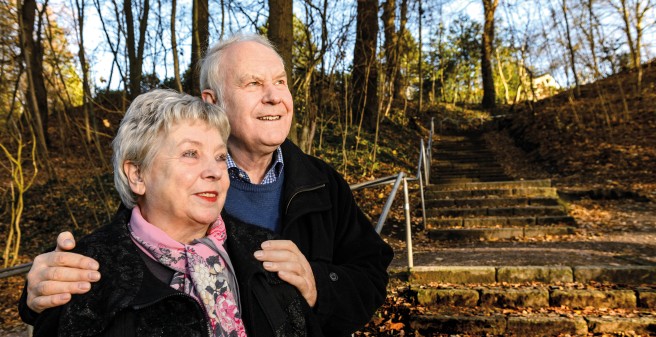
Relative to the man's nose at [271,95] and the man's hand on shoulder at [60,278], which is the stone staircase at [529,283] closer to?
the man's nose at [271,95]

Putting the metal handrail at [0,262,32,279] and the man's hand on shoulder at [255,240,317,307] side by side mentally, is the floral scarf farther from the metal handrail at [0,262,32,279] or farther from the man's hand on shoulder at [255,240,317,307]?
the metal handrail at [0,262,32,279]

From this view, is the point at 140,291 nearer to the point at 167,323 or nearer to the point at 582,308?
the point at 167,323

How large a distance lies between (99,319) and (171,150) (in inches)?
17.4

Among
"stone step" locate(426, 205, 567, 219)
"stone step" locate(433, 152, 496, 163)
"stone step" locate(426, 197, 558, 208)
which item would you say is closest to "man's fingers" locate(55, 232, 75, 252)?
"stone step" locate(426, 205, 567, 219)

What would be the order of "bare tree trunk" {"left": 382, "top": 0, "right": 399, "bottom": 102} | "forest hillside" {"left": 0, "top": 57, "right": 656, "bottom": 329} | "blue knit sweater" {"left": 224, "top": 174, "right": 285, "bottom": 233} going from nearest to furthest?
"blue knit sweater" {"left": 224, "top": 174, "right": 285, "bottom": 233} < "forest hillside" {"left": 0, "top": 57, "right": 656, "bottom": 329} < "bare tree trunk" {"left": 382, "top": 0, "right": 399, "bottom": 102}

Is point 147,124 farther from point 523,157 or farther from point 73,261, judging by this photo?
point 523,157

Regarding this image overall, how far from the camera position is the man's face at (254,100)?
5.48 ft

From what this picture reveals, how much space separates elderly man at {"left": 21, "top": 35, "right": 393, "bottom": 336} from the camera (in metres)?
1.59

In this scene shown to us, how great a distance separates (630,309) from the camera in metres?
4.14

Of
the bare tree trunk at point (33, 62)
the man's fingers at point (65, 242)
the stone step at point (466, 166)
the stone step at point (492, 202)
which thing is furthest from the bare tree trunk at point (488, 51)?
the man's fingers at point (65, 242)

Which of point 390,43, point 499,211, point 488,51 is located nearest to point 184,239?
point 499,211

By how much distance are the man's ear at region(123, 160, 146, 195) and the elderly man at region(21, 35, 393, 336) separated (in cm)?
31

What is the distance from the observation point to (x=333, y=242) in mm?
1733

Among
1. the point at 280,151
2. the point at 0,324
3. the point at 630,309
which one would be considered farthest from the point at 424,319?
the point at 0,324
